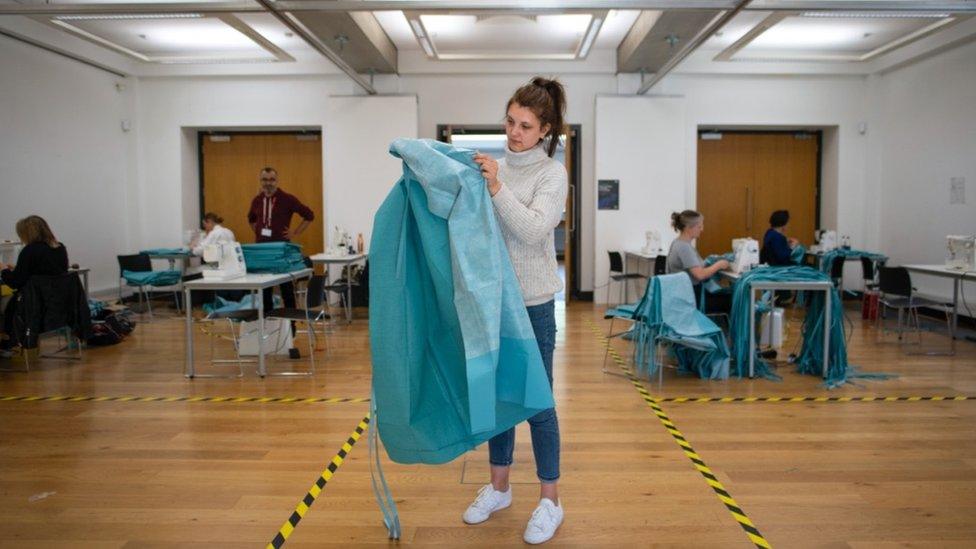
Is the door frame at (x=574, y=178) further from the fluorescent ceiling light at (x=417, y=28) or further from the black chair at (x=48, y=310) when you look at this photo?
the black chair at (x=48, y=310)

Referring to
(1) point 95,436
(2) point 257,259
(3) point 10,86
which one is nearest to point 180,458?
(1) point 95,436

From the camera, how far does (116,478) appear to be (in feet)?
10.1

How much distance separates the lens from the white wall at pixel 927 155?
7.55 meters

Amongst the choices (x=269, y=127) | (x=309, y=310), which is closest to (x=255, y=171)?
(x=269, y=127)

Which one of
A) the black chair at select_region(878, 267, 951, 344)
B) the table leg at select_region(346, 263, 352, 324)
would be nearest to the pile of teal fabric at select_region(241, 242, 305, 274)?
the table leg at select_region(346, 263, 352, 324)

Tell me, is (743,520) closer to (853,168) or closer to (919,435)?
(919,435)

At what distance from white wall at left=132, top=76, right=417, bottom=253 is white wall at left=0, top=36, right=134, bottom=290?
0.35 metres

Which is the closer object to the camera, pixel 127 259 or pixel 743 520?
pixel 743 520

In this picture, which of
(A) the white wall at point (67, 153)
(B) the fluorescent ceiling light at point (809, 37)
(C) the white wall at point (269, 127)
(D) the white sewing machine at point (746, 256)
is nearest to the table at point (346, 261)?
(C) the white wall at point (269, 127)

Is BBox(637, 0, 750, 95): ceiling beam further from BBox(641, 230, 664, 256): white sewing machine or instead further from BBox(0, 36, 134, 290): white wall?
BBox(0, 36, 134, 290): white wall

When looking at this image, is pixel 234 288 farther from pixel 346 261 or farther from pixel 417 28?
pixel 417 28

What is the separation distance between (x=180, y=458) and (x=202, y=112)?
7.35 meters

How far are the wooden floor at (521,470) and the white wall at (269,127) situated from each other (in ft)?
15.2

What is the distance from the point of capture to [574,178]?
9.54m
